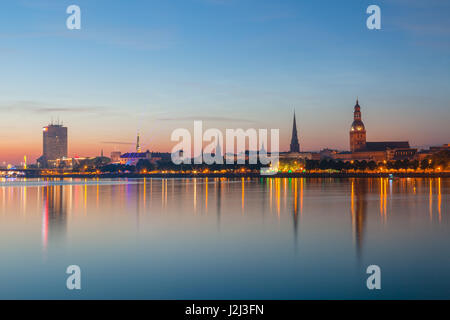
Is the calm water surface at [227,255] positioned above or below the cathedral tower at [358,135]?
below

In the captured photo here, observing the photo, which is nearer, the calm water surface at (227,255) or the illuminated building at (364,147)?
the calm water surface at (227,255)

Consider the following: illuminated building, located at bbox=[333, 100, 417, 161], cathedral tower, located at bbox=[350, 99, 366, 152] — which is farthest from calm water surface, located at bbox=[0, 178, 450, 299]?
cathedral tower, located at bbox=[350, 99, 366, 152]

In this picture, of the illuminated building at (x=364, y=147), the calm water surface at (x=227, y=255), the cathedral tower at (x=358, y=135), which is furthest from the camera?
the cathedral tower at (x=358, y=135)

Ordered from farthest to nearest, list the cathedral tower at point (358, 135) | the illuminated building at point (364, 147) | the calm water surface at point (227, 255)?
the cathedral tower at point (358, 135), the illuminated building at point (364, 147), the calm water surface at point (227, 255)

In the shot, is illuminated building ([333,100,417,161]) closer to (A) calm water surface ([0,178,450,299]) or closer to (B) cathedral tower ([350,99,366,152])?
(B) cathedral tower ([350,99,366,152])

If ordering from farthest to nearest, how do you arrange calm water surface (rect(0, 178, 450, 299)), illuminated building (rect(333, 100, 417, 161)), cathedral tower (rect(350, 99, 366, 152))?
cathedral tower (rect(350, 99, 366, 152))
illuminated building (rect(333, 100, 417, 161))
calm water surface (rect(0, 178, 450, 299))

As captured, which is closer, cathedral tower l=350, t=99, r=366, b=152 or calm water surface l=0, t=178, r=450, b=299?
calm water surface l=0, t=178, r=450, b=299

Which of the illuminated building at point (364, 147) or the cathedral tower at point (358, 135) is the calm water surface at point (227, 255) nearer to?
the illuminated building at point (364, 147)

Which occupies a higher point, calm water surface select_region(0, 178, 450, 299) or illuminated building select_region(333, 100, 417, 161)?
illuminated building select_region(333, 100, 417, 161)

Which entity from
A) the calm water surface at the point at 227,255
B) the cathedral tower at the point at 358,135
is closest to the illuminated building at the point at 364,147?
the cathedral tower at the point at 358,135

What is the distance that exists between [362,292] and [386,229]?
10.6 meters

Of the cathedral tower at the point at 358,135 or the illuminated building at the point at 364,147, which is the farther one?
the cathedral tower at the point at 358,135

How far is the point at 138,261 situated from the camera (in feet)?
47.0

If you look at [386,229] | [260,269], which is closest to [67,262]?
[260,269]
